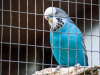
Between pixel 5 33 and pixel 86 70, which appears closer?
pixel 86 70

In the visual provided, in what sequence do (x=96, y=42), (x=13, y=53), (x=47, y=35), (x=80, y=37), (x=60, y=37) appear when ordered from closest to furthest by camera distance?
(x=60, y=37), (x=80, y=37), (x=96, y=42), (x=47, y=35), (x=13, y=53)

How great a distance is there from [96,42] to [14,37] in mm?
1755

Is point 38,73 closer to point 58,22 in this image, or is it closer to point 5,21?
point 58,22

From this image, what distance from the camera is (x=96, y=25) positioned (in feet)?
11.6

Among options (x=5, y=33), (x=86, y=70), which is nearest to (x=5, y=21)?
(x=5, y=33)

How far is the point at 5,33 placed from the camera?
166 inches

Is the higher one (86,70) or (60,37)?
(60,37)

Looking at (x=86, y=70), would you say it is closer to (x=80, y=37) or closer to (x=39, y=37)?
(x=80, y=37)

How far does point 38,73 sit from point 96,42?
5.33 feet

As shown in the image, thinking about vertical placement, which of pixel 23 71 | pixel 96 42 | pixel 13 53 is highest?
pixel 96 42

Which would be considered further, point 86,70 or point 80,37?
point 80,37

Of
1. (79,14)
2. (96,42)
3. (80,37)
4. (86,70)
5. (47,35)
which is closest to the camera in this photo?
(86,70)

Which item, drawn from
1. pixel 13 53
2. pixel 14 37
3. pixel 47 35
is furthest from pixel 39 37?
pixel 13 53

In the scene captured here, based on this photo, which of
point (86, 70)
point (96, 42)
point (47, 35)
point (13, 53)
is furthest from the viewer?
point (13, 53)
